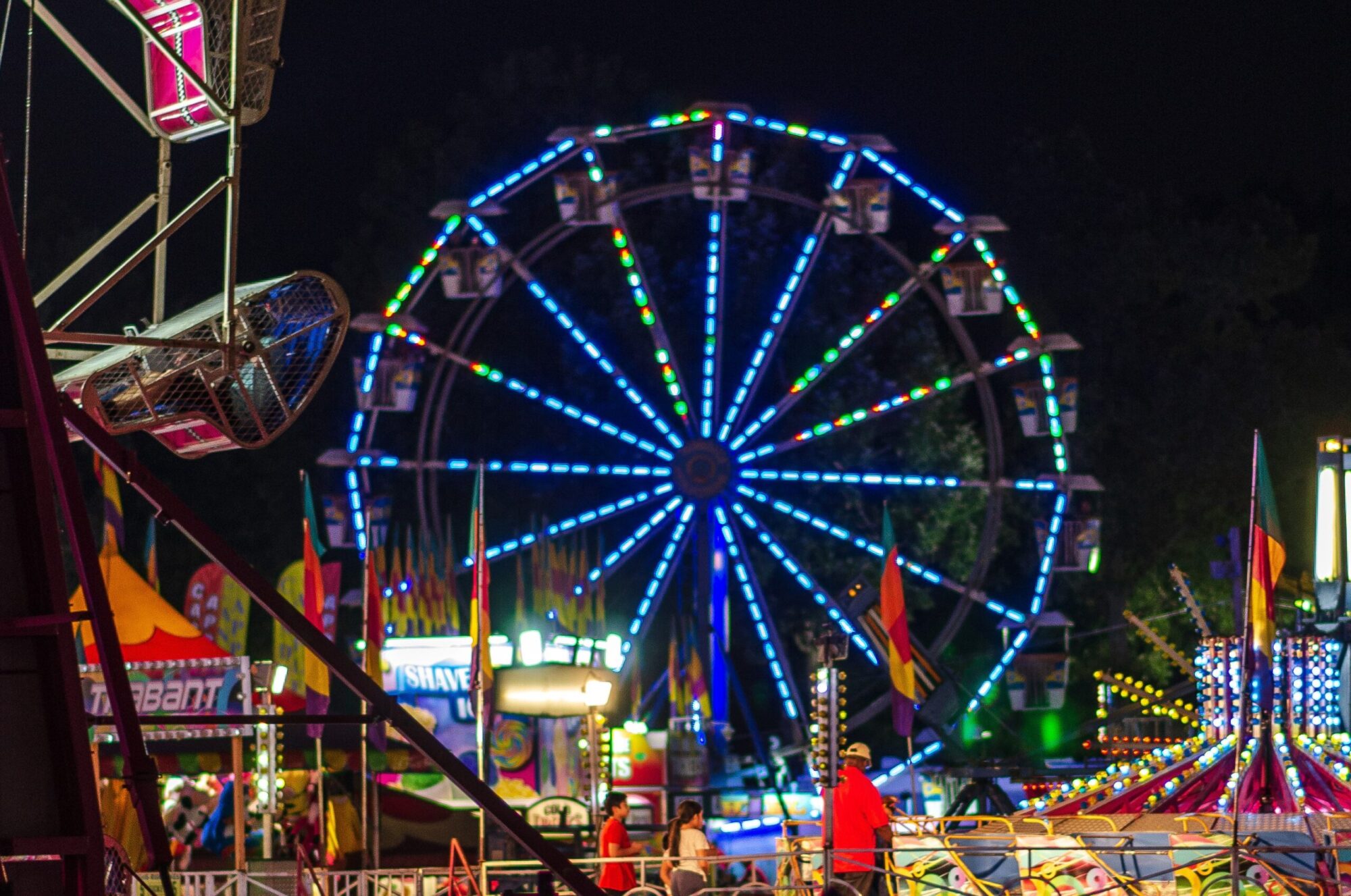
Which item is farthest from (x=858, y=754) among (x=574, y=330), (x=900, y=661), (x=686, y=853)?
(x=574, y=330)

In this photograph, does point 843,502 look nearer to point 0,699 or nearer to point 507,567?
point 507,567

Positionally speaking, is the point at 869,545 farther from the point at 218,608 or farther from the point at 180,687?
the point at 180,687

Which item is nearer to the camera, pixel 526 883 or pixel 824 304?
pixel 526 883

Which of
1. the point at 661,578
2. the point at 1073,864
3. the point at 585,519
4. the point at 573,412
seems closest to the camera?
the point at 1073,864

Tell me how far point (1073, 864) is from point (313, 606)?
8896 mm

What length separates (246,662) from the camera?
13773 mm

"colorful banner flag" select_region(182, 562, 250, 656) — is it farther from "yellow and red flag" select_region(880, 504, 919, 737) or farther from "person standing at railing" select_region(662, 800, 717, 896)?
"person standing at railing" select_region(662, 800, 717, 896)

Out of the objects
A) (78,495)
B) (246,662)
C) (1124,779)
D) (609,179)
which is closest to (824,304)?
(609,179)

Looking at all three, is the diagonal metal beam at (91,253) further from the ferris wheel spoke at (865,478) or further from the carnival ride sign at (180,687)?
the ferris wheel spoke at (865,478)

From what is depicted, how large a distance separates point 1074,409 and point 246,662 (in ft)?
48.1

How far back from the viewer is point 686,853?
37.2 feet

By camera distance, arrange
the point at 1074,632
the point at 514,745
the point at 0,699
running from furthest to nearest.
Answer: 1. the point at 1074,632
2. the point at 514,745
3. the point at 0,699

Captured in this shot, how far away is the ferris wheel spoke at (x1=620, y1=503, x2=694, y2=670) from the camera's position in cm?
2567

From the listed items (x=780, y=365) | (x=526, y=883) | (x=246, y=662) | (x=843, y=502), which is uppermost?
(x=780, y=365)
